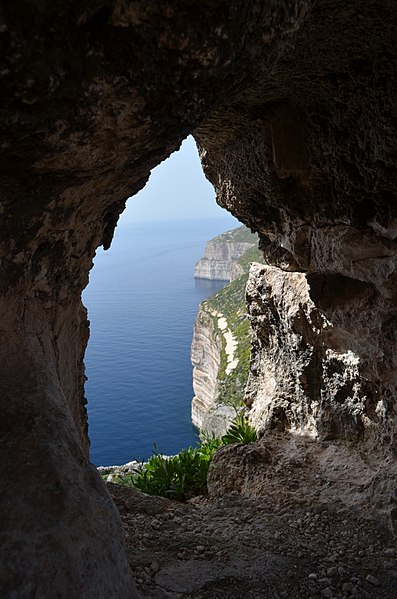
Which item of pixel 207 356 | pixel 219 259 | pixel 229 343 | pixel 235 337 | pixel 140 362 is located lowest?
pixel 140 362

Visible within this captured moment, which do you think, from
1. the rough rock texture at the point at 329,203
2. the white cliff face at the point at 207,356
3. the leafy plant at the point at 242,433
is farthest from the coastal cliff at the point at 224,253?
the rough rock texture at the point at 329,203

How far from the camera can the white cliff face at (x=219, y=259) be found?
195 feet

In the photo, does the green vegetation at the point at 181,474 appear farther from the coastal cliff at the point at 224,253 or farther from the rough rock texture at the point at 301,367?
the coastal cliff at the point at 224,253

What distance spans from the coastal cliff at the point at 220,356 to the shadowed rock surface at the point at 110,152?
1558cm

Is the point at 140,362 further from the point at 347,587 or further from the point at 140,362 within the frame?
the point at 347,587

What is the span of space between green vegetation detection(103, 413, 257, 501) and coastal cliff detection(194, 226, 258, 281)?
144ft

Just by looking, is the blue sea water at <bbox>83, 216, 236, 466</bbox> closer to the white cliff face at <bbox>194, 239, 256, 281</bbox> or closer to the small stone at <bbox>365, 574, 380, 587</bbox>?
the white cliff face at <bbox>194, 239, 256, 281</bbox>

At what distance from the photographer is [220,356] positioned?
2641cm

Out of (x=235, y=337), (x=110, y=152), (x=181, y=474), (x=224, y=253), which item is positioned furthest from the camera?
(x=224, y=253)

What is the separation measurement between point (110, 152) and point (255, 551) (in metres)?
3.34

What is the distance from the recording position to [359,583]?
12.3 feet

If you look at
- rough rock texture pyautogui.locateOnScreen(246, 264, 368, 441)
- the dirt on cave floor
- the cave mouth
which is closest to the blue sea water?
the cave mouth

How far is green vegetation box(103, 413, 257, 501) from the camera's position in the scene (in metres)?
7.86

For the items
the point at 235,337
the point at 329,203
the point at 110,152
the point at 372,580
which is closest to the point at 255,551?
the point at 372,580
